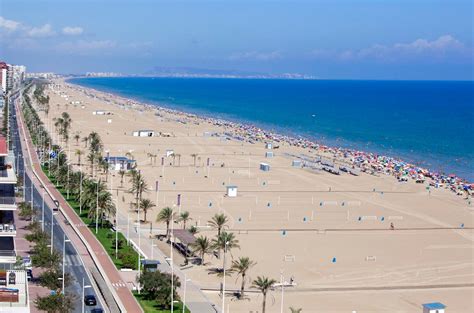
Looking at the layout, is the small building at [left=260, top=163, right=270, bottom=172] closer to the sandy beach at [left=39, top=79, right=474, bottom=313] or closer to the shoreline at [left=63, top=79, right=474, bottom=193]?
the sandy beach at [left=39, top=79, right=474, bottom=313]

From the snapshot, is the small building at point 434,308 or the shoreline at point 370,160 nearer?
the small building at point 434,308

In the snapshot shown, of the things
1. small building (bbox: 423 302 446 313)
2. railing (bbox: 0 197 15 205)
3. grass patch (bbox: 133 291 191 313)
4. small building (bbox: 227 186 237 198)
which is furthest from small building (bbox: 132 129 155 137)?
railing (bbox: 0 197 15 205)

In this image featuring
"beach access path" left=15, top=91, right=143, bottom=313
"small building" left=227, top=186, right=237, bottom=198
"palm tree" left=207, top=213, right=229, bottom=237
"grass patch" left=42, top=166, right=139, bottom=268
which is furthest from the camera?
"small building" left=227, top=186, right=237, bottom=198

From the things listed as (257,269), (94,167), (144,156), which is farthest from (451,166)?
(257,269)

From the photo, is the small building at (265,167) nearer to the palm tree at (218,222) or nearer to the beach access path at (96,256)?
the beach access path at (96,256)

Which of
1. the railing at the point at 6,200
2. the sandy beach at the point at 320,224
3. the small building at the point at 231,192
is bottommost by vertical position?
the sandy beach at the point at 320,224

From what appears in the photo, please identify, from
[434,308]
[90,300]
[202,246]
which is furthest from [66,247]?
[434,308]

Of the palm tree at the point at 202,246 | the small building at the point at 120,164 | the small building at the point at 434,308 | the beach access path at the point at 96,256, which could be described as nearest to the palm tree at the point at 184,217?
the beach access path at the point at 96,256

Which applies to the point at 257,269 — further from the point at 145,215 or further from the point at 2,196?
the point at 2,196
